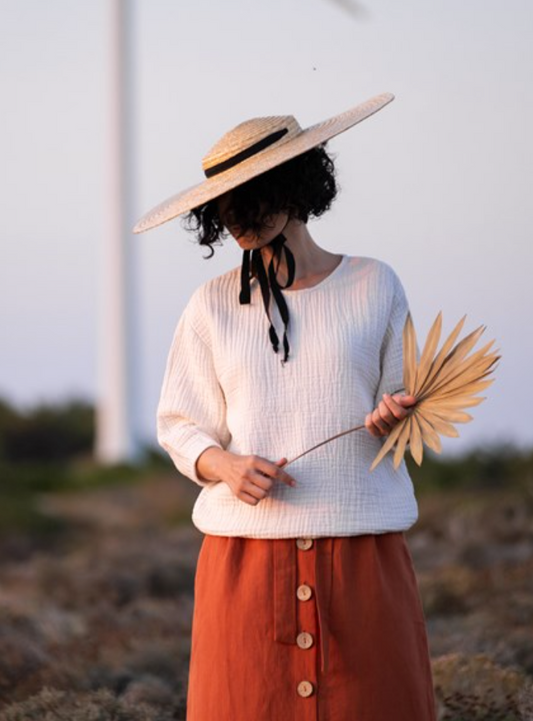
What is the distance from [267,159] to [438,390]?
0.63m

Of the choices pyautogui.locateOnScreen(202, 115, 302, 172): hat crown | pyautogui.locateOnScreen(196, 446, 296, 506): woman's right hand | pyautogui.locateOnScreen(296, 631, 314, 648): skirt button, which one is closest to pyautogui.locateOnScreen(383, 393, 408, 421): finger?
pyautogui.locateOnScreen(196, 446, 296, 506): woman's right hand

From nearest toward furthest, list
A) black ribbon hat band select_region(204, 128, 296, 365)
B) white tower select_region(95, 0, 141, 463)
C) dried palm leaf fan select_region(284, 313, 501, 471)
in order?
dried palm leaf fan select_region(284, 313, 501, 471) → black ribbon hat band select_region(204, 128, 296, 365) → white tower select_region(95, 0, 141, 463)

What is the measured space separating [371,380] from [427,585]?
15.7ft

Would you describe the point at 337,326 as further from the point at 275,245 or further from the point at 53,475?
the point at 53,475

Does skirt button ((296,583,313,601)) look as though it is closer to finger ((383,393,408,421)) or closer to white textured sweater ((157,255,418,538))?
white textured sweater ((157,255,418,538))

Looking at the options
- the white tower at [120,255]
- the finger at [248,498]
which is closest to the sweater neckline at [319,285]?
the finger at [248,498]

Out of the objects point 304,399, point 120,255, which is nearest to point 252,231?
point 304,399

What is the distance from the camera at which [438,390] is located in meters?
3.17

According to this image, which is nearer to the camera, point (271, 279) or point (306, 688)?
point (306, 688)

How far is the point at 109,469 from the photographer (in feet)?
84.9

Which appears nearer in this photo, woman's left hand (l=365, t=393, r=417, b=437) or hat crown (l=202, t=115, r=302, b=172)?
woman's left hand (l=365, t=393, r=417, b=437)

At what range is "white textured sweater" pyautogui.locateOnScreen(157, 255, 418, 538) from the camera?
3256mm

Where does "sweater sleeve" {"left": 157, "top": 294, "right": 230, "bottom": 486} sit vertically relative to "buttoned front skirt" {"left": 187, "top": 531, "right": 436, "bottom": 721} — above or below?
above

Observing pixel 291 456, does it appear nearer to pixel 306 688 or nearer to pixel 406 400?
pixel 406 400
